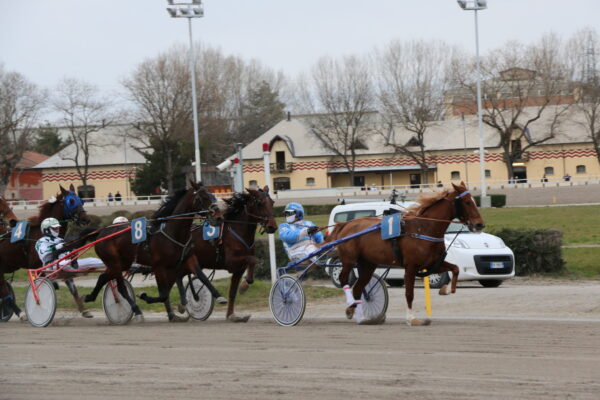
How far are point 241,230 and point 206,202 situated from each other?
68cm

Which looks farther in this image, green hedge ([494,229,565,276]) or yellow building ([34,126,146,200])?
yellow building ([34,126,146,200])

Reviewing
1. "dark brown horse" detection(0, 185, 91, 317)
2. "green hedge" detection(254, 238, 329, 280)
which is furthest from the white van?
"dark brown horse" detection(0, 185, 91, 317)

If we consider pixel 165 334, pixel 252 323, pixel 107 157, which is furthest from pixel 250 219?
pixel 107 157

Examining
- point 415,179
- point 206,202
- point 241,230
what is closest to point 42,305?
point 206,202

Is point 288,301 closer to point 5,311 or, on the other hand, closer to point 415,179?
point 5,311

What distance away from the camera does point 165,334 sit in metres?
12.0

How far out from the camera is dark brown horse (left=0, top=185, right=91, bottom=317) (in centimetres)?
1547

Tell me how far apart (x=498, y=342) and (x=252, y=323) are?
4.54m

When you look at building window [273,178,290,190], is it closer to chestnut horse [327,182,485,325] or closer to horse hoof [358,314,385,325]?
horse hoof [358,314,385,325]

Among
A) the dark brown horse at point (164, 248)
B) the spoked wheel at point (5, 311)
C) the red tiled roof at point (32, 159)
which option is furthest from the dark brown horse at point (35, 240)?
the red tiled roof at point (32, 159)

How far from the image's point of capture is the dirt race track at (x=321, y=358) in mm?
7434

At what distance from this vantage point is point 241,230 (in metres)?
14.0

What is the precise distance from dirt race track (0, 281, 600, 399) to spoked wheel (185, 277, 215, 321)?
17.0 inches

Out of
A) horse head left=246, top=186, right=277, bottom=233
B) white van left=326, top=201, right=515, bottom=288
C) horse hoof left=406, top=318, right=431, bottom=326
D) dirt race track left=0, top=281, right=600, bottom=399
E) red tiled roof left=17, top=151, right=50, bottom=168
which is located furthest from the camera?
red tiled roof left=17, top=151, right=50, bottom=168
